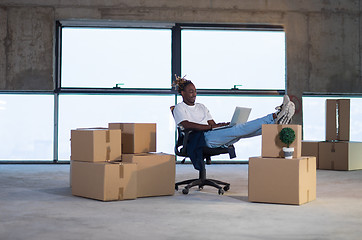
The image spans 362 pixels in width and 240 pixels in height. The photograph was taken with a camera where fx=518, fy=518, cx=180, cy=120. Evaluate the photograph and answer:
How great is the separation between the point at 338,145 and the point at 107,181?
4244 millimetres

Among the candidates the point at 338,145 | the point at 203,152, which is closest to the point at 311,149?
the point at 338,145

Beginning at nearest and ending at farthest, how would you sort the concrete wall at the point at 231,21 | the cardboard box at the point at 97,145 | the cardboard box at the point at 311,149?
the cardboard box at the point at 97,145
the cardboard box at the point at 311,149
the concrete wall at the point at 231,21

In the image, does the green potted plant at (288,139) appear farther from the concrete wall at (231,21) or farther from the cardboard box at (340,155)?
the concrete wall at (231,21)

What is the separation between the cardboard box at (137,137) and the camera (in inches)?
188

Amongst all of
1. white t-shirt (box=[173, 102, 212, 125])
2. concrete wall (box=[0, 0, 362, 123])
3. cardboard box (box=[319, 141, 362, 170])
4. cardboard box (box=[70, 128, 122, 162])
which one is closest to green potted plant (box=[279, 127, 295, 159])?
white t-shirt (box=[173, 102, 212, 125])

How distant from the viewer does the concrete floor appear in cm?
297

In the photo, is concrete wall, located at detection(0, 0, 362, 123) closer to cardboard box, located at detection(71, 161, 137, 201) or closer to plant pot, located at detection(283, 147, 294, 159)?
cardboard box, located at detection(71, 161, 137, 201)

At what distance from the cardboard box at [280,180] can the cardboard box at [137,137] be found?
1.11 m

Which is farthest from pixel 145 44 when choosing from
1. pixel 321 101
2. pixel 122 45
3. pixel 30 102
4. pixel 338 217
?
pixel 338 217

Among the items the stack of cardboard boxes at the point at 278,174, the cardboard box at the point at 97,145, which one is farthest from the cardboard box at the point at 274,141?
the cardboard box at the point at 97,145

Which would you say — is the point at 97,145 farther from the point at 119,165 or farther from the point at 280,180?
the point at 280,180

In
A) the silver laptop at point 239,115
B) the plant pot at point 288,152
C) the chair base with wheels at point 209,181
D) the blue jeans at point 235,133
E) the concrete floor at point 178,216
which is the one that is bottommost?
the concrete floor at point 178,216

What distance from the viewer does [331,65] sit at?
8.73 meters

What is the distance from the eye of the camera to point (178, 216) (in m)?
3.54
